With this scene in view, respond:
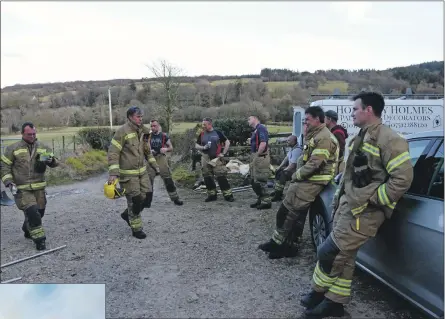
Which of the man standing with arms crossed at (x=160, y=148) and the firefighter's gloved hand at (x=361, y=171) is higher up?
the firefighter's gloved hand at (x=361, y=171)

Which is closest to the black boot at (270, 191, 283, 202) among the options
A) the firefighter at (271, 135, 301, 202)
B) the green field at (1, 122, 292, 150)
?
the firefighter at (271, 135, 301, 202)

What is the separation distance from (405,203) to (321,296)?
1102 millimetres

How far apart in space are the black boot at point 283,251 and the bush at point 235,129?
775cm

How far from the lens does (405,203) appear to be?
10.6ft

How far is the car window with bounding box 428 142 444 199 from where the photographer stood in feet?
9.80

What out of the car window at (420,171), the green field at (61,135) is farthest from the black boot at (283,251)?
the green field at (61,135)

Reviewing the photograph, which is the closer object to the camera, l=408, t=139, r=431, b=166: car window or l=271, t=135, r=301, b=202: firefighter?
l=408, t=139, r=431, b=166: car window

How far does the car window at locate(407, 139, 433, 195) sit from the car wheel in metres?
1.35

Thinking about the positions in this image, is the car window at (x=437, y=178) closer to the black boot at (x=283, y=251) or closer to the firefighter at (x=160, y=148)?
the black boot at (x=283, y=251)

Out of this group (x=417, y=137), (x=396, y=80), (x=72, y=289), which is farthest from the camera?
(x=396, y=80)

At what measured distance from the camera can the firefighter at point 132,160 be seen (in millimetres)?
5809

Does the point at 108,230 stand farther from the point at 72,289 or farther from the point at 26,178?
the point at 72,289

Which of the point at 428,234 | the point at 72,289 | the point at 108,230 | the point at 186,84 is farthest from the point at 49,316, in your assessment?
the point at 186,84

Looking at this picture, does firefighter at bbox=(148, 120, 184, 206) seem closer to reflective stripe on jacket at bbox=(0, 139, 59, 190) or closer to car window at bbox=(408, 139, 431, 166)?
reflective stripe on jacket at bbox=(0, 139, 59, 190)
